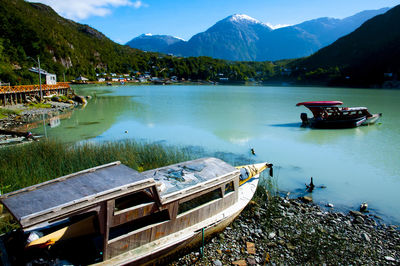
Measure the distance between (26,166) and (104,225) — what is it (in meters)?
8.25

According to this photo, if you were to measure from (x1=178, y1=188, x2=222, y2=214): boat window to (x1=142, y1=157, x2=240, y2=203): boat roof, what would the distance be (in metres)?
0.56

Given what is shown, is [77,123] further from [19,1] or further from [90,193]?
[19,1]

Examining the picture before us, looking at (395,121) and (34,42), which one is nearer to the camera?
(395,121)

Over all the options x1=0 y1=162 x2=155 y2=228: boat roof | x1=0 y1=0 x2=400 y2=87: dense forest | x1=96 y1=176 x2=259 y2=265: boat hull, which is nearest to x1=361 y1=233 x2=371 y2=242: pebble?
x1=96 y1=176 x2=259 y2=265: boat hull

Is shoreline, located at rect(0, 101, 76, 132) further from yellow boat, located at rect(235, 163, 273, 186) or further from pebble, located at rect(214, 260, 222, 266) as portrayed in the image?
pebble, located at rect(214, 260, 222, 266)

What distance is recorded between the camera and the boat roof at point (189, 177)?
599 cm

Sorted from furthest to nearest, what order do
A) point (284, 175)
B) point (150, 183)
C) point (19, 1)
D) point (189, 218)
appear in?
point (19, 1) → point (284, 175) → point (189, 218) → point (150, 183)

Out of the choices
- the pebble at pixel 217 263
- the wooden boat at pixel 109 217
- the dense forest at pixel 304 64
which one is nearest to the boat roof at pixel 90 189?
the wooden boat at pixel 109 217

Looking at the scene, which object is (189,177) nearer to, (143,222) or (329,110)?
(143,222)

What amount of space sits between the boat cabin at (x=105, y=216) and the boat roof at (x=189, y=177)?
2 cm

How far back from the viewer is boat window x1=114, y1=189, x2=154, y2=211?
224 inches

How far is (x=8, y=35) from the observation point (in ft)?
295

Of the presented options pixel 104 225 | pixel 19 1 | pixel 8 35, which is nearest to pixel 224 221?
pixel 104 225

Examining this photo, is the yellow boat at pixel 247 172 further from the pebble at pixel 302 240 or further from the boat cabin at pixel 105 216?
the boat cabin at pixel 105 216
